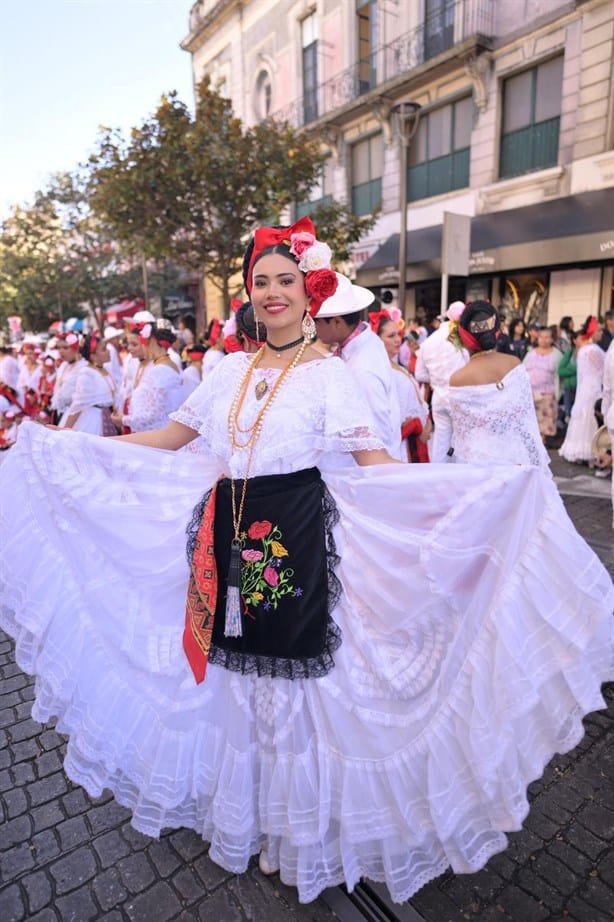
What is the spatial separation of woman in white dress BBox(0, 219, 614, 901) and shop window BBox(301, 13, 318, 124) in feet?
66.8

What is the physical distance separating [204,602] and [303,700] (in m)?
0.48

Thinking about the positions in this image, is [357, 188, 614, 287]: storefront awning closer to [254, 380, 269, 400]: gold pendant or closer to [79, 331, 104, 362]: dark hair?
[79, 331, 104, 362]: dark hair

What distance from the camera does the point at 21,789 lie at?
2.74 meters

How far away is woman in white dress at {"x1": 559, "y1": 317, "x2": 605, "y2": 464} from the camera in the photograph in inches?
323

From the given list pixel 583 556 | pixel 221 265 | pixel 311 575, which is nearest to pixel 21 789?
pixel 311 575

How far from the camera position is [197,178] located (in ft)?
40.3

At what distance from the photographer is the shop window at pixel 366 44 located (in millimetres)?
17109

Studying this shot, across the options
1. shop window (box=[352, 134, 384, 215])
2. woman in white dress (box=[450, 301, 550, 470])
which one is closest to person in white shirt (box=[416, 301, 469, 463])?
woman in white dress (box=[450, 301, 550, 470])

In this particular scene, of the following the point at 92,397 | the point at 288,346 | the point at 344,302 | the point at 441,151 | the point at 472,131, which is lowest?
→ the point at 92,397

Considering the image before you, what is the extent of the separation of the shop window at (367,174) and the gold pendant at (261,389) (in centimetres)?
1714

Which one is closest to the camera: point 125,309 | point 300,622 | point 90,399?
point 300,622

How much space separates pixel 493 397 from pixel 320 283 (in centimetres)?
214

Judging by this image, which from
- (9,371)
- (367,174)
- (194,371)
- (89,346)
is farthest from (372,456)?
(367,174)

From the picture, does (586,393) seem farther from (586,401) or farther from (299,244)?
(299,244)
